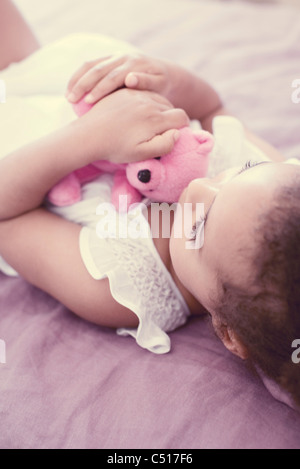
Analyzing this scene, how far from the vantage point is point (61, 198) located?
0.86 m

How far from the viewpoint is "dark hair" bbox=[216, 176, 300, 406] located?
591 millimetres

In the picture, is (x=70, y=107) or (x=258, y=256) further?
(x=70, y=107)

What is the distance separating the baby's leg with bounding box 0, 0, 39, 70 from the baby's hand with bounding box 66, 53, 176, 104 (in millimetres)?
328

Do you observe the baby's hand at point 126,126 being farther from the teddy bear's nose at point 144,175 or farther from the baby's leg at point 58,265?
the baby's leg at point 58,265

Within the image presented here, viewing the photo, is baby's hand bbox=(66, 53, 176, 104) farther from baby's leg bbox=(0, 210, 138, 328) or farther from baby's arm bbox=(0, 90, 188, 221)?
baby's leg bbox=(0, 210, 138, 328)

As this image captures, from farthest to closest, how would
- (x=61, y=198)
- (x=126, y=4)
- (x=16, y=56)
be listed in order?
(x=126, y=4)
(x=16, y=56)
(x=61, y=198)

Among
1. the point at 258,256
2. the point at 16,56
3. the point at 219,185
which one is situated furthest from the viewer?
the point at 16,56

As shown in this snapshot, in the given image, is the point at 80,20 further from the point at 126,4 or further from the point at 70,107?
the point at 70,107

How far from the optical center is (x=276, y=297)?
60cm

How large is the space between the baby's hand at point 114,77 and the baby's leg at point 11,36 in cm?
33

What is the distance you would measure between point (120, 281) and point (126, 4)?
1.22m

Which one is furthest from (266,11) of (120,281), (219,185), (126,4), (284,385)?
(284,385)
